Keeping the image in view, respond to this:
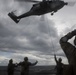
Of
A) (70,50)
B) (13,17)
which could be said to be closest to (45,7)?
(13,17)

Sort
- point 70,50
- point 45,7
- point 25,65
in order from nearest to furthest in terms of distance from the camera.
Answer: point 70,50 → point 25,65 → point 45,7

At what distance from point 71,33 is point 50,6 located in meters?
26.4

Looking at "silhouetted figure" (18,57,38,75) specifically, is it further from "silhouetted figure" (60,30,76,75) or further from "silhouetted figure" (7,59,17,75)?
"silhouetted figure" (60,30,76,75)

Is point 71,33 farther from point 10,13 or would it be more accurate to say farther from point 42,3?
point 10,13

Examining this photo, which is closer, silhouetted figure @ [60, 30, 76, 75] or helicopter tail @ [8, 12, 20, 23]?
silhouetted figure @ [60, 30, 76, 75]

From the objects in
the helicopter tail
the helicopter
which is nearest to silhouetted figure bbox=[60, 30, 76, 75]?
the helicopter

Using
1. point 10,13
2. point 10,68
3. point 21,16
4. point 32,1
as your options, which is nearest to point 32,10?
point 32,1

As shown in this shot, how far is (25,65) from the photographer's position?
624 inches

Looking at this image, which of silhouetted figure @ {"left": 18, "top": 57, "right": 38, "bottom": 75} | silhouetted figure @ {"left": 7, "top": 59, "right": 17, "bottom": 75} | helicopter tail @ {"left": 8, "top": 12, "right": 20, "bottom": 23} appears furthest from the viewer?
helicopter tail @ {"left": 8, "top": 12, "right": 20, "bottom": 23}

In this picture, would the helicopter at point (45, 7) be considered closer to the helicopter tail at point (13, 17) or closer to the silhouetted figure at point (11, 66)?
the helicopter tail at point (13, 17)

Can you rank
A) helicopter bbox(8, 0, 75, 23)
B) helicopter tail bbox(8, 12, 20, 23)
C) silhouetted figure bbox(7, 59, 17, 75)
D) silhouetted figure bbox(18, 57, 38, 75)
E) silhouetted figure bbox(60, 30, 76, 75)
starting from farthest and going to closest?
helicopter tail bbox(8, 12, 20, 23)
helicopter bbox(8, 0, 75, 23)
silhouetted figure bbox(7, 59, 17, 75)
silhouetted figure bbox(18, 57, 38, 75)
silhouetted figure bbox(60, 30, 76, 75)

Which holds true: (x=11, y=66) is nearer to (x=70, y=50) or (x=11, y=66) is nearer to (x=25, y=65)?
(x=25, y=65)

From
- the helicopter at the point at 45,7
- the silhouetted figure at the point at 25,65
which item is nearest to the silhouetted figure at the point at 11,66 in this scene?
the silhouetted figure at the point at 25,65

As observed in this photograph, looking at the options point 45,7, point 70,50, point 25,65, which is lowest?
point 70,50
